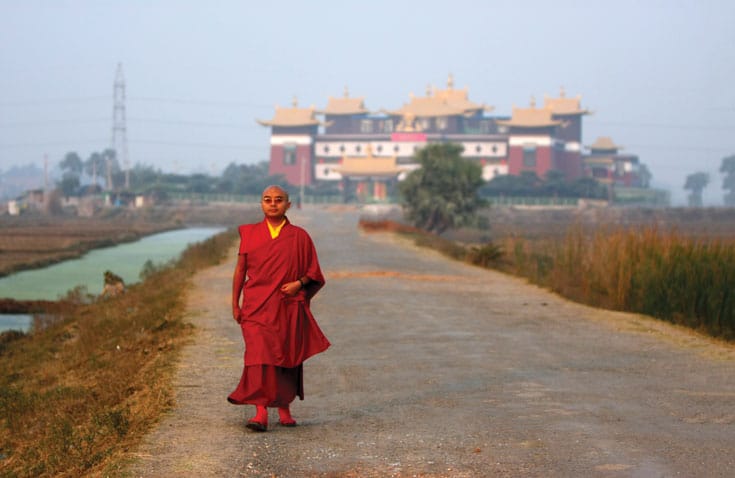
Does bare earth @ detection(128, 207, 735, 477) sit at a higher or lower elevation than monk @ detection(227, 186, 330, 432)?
lower

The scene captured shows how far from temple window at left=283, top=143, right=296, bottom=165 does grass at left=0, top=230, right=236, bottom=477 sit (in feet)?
294

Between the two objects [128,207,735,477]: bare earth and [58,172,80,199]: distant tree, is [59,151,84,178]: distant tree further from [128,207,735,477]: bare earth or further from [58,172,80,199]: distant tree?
[128,207,735,477]: bare earth

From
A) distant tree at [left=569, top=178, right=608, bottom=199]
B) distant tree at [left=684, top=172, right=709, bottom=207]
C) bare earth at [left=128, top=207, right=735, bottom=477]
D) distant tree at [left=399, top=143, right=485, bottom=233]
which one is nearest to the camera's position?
bare earth at [left=128, top=207, right=735, bottom=477]

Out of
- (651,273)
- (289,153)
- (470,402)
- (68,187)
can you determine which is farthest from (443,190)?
(68,187)

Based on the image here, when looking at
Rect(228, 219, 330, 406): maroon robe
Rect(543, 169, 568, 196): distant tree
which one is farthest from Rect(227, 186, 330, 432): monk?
Rect(543, 169, 568, 196): distant tree

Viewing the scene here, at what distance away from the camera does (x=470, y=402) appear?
7.43 meters

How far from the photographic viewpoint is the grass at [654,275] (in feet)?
42.2

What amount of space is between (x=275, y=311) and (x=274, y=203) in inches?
25.7

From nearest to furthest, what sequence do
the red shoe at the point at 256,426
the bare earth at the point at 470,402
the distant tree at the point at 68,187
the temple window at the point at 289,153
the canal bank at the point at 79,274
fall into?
1. the bare earth at the point at 470,402
2. the red shoe at the point at 256,426
3. the canal bank at the point at 79,274
4. the distant tree at the point at 68,187
5. the temple window at the point at 289,153

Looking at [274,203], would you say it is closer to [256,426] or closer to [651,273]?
[256,426]

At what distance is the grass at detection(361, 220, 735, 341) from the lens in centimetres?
1285

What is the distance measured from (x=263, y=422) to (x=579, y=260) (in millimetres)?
12309

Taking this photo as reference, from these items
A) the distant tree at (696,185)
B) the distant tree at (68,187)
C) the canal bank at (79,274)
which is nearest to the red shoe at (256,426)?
the canal bank at (79,274)

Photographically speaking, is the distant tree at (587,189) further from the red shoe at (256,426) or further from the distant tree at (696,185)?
the red shoe at (256,426)
